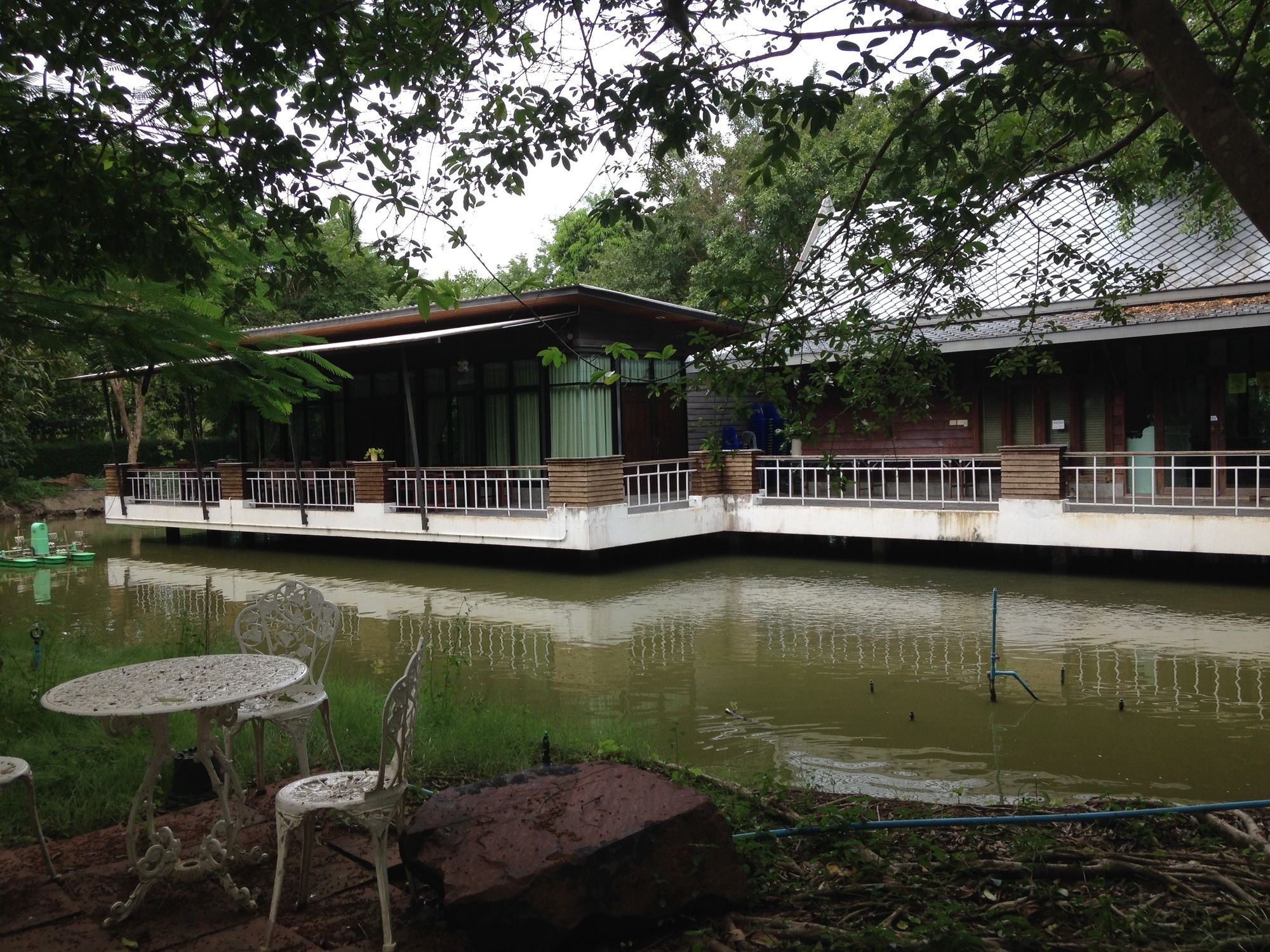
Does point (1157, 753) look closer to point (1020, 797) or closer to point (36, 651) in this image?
point (1020, 797)

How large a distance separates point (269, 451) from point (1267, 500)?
18856mm

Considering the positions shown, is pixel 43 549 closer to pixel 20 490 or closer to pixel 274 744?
pixel 20 490

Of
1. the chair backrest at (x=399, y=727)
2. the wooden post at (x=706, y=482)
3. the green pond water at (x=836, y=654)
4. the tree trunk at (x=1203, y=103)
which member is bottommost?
the green pond water at (x=836, y=654)

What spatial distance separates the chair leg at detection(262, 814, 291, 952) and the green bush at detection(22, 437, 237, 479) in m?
26.8

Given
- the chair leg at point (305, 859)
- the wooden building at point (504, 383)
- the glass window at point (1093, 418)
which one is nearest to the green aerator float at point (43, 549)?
the wooden building at point (504, 383)

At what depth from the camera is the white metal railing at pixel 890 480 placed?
46.7ft

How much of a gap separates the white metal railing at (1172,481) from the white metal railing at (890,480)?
3.84 ft

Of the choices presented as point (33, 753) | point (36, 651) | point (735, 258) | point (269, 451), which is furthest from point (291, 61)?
point (269, 451)

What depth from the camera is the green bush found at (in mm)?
28203

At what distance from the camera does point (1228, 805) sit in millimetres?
3992

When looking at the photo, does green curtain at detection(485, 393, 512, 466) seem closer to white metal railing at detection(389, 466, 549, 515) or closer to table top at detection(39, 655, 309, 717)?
white metal railing at detection(389, 466, 549, 515)

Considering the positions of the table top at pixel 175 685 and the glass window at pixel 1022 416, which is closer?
the table top at pixel 175 685

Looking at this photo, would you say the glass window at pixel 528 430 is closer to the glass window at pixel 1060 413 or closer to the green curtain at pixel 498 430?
the green curtain at pixel 498 430

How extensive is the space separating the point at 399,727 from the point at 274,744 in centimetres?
251
